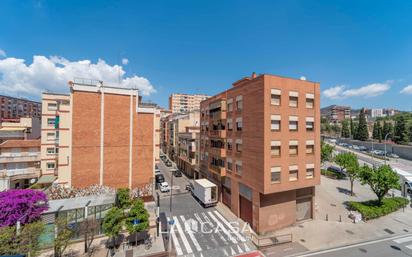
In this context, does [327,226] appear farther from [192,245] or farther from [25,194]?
[25,194]

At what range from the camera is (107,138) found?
25750mm

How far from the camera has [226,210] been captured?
2628 cm

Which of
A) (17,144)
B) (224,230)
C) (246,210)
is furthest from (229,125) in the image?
(17,144)

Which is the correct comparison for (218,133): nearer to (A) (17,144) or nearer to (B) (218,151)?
(B) (218,151)

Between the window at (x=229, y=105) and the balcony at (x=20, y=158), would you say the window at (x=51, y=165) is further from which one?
the window at (x=229, y=105)

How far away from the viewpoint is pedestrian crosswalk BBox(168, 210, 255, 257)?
17.3m

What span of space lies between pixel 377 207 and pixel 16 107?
13232 cm

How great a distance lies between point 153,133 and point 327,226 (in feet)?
84.9

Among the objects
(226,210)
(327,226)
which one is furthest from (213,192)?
(327,226)

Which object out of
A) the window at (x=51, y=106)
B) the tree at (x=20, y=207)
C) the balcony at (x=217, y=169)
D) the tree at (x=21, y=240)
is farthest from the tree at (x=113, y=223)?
the window at (x=51, y=106)

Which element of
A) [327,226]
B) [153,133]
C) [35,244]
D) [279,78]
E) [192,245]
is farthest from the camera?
[153,133]

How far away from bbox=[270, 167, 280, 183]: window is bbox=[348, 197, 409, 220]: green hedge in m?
14.3

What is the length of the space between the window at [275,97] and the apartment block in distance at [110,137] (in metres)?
17.7

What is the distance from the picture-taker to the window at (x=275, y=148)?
19.5m
